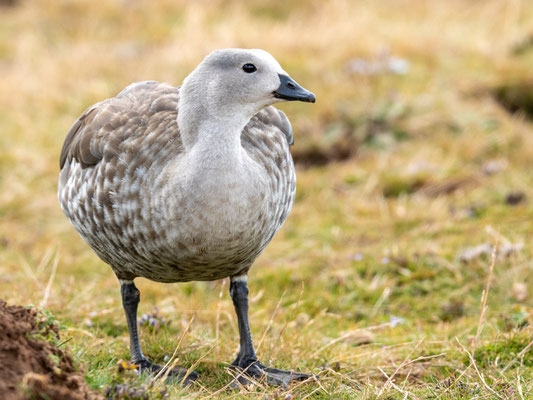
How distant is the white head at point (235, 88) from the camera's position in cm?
343

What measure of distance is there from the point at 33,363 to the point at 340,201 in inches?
180

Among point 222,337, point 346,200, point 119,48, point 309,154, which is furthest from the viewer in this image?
point 119,48

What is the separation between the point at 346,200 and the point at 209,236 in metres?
3.75

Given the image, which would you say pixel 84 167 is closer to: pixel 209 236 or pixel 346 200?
pixel 209 236

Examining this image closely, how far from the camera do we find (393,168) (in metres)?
7.29

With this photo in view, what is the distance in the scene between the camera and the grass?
4.07m

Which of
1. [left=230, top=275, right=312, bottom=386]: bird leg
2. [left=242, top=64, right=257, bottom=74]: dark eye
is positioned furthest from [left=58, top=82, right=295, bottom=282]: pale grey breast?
[left=242, top=64, right=257, bottom=74]: dark eye

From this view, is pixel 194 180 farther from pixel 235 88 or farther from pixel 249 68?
pixel 249 68

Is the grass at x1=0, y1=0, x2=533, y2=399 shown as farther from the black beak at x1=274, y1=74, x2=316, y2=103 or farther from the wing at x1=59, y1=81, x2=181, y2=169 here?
the black beak at x1=274, y1=74, x2=316, y2=103

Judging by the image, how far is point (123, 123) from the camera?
391 cm

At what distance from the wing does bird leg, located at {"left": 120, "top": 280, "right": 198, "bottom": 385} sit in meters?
0.74

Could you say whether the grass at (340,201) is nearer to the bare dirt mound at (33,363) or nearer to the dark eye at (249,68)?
the bare dirt mound at (33,363)

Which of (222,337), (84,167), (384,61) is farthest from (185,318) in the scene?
→ (384,61)

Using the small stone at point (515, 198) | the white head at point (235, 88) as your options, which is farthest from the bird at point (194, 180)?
the small stone at point (515, 198)
